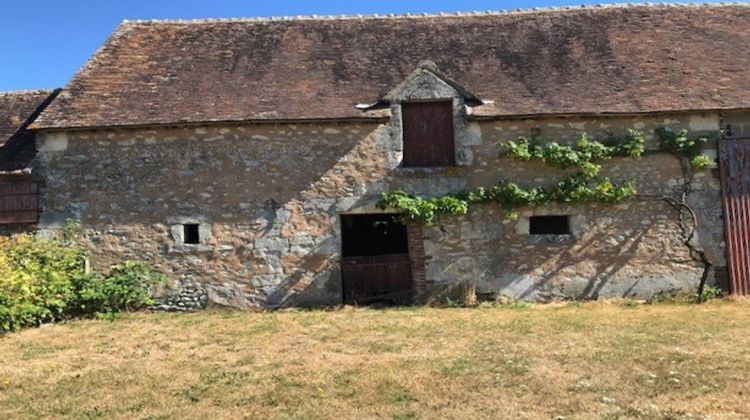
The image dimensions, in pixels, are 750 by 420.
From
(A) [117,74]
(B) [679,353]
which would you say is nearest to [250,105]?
(A) [117,74]

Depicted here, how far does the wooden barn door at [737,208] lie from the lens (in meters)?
10.1

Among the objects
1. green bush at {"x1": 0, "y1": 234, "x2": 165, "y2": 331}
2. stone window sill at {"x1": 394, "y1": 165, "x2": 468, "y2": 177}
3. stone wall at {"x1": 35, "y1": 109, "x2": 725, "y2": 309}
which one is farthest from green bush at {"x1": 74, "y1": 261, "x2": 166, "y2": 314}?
stone window sill at {"x1": 394, "y1": 165, "x2": 468, "y2": 177}

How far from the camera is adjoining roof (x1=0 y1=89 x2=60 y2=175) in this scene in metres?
10.5

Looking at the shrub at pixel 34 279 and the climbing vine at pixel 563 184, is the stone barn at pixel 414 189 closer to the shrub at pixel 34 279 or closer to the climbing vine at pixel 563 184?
the climbing vine at pixel 563 184

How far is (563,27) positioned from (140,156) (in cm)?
894

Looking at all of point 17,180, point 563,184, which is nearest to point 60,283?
point 17,180

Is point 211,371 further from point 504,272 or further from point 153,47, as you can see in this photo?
point 153,47

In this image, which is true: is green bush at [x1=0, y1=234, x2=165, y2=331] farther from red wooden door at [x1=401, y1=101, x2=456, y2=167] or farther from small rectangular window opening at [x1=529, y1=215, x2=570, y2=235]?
small rectangular window opening at [x1=529, y1=215, x2=570, y2=235]

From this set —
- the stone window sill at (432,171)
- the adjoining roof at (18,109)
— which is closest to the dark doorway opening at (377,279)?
the stone window sill at (432,171)

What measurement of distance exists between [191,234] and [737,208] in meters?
9.50

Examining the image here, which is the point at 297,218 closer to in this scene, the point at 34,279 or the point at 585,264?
the point at 34,279

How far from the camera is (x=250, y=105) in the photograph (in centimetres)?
1048

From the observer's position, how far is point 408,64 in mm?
11586

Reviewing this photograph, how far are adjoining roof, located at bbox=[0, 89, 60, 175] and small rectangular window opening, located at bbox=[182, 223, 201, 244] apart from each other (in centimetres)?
298
